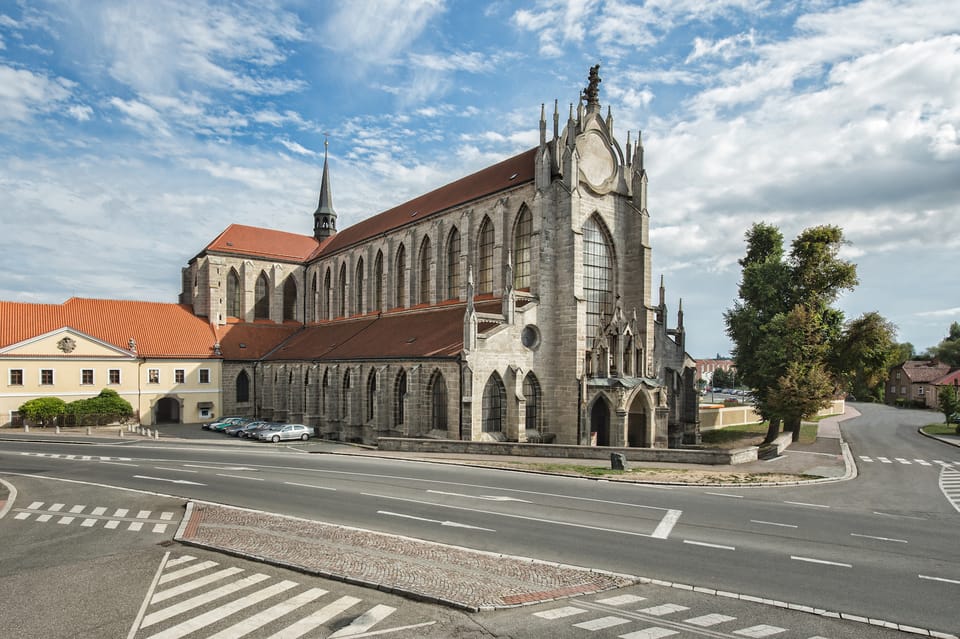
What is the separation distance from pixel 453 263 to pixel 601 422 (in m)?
16.2

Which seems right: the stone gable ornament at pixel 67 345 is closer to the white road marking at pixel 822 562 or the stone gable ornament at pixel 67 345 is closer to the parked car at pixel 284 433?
the parked car at pixel 284 433

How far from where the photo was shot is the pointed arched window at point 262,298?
63031 millimetres

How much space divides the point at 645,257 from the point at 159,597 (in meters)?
33.9

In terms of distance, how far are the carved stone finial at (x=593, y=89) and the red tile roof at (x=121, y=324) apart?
3967 cm

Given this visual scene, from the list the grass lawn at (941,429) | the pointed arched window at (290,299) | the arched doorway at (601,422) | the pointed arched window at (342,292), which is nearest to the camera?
the arched doorway at (601,422)

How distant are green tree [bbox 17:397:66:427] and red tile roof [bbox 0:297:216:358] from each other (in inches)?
199

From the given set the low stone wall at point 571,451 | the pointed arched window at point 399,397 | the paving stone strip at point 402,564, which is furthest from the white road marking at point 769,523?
the pointed arched window at point 399,397

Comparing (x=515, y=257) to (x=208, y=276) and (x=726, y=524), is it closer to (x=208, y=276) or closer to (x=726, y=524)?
(x=726, y=524)

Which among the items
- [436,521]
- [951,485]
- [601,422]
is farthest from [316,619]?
[601,422]

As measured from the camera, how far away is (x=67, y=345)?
154ft

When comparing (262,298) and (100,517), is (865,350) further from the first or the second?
(262,298)

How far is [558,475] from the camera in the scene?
959 inches

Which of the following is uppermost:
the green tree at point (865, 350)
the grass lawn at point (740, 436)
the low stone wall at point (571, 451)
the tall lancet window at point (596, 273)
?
the tall lancet window at point (596, 273)

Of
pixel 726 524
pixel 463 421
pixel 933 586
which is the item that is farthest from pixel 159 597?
pixel 463 421
